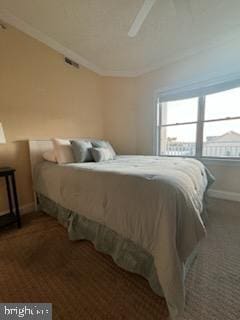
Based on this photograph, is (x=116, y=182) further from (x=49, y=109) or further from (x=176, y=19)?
(x=176, y=19)

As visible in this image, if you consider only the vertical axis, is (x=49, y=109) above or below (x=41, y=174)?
above

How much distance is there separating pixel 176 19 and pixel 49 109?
91.7 inches

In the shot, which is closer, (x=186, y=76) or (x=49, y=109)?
(x=49, y=109)

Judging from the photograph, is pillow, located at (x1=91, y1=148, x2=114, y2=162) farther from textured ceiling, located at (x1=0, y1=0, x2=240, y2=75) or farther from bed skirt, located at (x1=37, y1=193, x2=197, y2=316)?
textured ceiling, located at (x1=0, y1=0, x2=240, y2=75)

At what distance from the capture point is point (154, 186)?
3.67ft

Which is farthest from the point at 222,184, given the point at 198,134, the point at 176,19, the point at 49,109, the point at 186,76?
the point at 49,109

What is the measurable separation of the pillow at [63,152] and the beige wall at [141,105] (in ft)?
5.31

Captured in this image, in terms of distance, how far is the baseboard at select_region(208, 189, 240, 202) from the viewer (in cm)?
276

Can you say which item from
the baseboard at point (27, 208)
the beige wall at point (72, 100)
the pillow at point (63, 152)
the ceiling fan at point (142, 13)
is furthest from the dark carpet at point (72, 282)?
the ceiling fan at point (142, 13)

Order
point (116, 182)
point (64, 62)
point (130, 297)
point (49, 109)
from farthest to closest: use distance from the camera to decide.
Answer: point (64, 62)
point (49, 109)
point (116, 182)
point (130, 297)

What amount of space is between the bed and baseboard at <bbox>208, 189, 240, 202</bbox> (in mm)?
1959

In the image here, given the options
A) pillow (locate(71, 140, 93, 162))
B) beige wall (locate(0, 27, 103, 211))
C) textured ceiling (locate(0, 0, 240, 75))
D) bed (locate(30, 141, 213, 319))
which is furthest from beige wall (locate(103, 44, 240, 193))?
bed (locate(30, 141, 213, 319))

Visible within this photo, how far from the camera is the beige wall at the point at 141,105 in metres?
2.90

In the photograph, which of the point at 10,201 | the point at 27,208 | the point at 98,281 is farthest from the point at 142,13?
the point at 27,208
